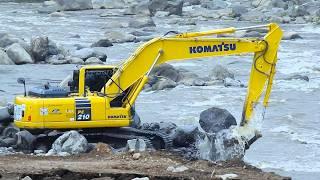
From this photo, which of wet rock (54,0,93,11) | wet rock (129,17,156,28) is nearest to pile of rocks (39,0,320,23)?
wet rock (54,0,93,11)

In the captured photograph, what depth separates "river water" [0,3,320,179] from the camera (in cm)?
1596

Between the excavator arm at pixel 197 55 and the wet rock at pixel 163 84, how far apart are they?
9.97 meters

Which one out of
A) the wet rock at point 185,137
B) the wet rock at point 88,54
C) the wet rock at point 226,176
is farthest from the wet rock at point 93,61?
the wet rock at point 226,176

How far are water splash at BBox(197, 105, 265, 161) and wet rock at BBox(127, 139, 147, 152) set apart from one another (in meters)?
0.98

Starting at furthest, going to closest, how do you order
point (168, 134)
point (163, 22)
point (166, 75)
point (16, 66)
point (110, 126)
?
1. point (163, 22)
2. point (16, 66)
3. point (166, 75)
4. point (168, 134)
5. point (110, 126)

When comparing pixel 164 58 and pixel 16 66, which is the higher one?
pixel 164 58

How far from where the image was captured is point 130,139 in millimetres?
14195

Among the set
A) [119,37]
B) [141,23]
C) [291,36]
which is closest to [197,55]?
[119,37]

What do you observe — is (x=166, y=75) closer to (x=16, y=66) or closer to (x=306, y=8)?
(x=16, y=66)

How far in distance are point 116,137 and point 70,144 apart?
967mm

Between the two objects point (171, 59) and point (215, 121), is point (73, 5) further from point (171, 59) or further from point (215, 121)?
point (171, 59)

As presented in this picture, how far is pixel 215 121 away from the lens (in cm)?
1656

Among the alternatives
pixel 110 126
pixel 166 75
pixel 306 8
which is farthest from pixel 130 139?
pixel 306 8

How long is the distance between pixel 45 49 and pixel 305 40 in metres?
13.4
